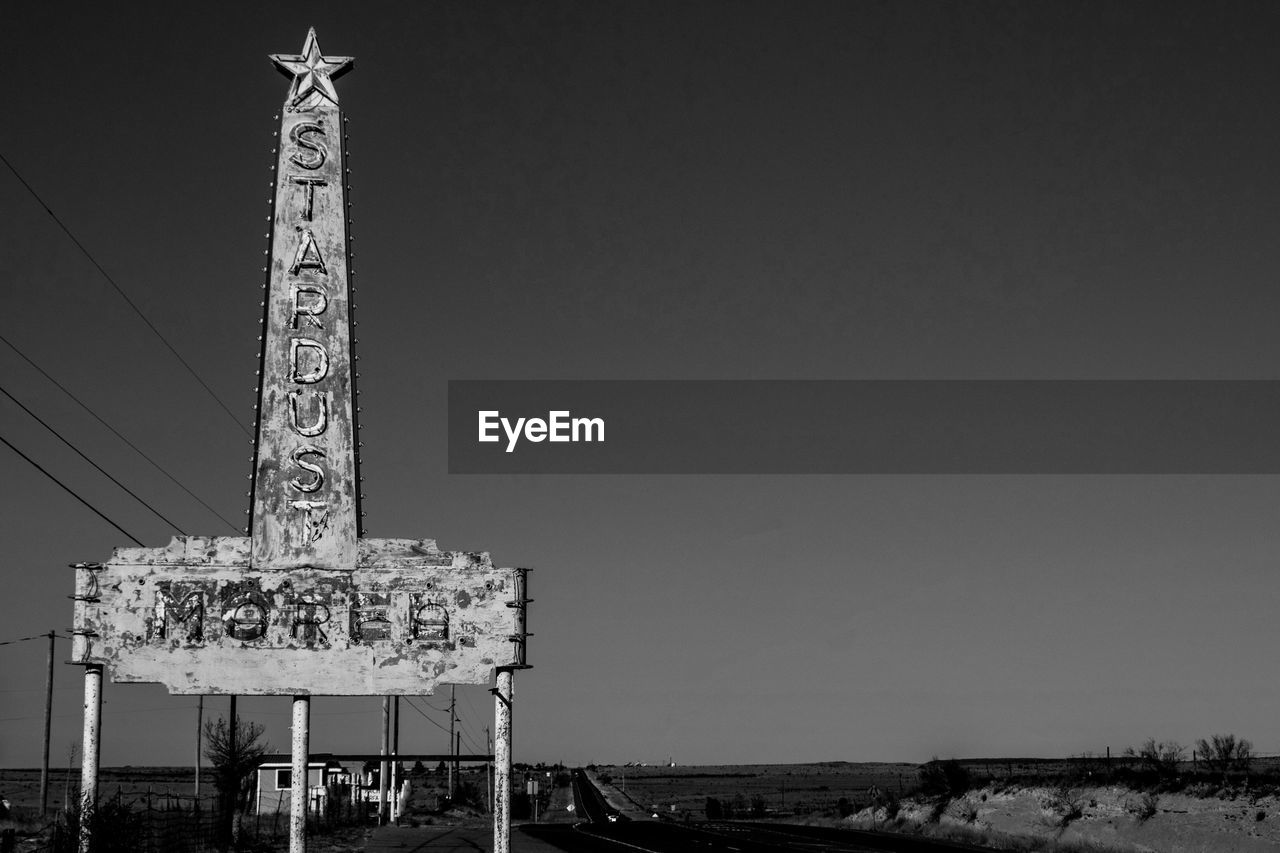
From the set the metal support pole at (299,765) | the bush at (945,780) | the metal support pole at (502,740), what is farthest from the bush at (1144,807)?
the metal support pole at (299,765)

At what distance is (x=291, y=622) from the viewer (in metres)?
20.5

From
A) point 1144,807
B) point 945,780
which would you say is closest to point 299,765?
point 1144,807

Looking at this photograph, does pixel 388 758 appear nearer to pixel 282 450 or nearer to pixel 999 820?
pixel 282 450

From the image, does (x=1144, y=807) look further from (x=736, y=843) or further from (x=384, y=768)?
(x=384, y=768)

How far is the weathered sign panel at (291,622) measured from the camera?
20.4 m

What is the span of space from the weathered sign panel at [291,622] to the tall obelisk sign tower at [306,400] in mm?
412

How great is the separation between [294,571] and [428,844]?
2626cm

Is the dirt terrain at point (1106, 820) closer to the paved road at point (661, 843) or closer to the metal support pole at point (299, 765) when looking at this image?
the paved road at point (661, 843)

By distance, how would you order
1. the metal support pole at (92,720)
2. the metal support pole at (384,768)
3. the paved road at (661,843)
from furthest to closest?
the metal support pole at (384,768)
the paved road at (661,843)
the metal support pole at (92,720)

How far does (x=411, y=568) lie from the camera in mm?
20859

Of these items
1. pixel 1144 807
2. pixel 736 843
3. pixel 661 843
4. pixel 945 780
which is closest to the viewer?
pixel 1144 807

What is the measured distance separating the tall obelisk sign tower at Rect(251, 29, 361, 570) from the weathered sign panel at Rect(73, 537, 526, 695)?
0.41 metres

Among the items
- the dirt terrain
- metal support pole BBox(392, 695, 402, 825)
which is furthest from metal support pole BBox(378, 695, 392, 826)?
the dirt terrain

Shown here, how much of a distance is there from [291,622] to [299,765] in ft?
6.55
